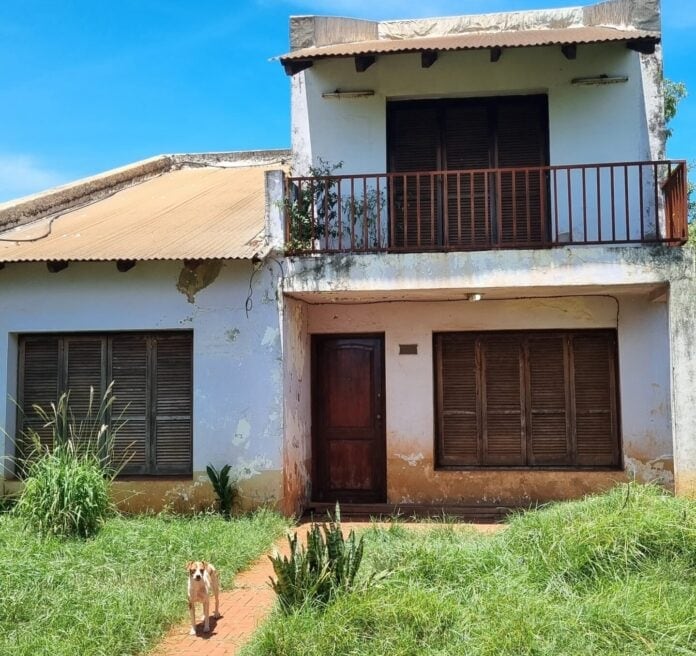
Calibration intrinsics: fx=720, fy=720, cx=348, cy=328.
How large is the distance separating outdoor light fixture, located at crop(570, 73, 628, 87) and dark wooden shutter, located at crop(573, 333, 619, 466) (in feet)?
10.7

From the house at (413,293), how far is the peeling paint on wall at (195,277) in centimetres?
3

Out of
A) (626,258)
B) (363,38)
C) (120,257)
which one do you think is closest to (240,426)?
(120,257)

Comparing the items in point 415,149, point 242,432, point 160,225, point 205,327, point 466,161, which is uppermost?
point 415,149

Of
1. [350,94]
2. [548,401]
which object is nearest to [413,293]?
[548,401]

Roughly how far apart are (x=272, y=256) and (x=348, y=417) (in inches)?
109

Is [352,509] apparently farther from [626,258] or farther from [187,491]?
[626,258]

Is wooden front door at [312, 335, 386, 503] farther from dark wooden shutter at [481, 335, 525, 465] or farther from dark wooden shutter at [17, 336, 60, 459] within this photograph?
dark wooden shutter at [17, 336, 60, 459]

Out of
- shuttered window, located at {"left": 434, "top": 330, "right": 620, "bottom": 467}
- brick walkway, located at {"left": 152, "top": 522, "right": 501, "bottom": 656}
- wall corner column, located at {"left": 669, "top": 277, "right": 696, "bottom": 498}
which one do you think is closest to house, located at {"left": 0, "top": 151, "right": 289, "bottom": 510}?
brick walkway, located at {"left": 152, "top": 522, "right": 501, "bottom": 656}

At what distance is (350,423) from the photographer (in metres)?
10.1

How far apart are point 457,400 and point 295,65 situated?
4.87 meters

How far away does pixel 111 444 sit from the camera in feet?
28.3

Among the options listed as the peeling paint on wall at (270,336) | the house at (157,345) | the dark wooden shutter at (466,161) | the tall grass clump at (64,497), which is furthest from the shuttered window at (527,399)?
the tall grass clump at (64,497)

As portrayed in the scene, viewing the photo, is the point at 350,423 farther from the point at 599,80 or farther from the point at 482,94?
the point at 599,80

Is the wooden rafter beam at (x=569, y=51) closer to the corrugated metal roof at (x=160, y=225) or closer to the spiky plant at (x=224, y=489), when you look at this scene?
the corrugated metal roof at (x=160, y=225)
